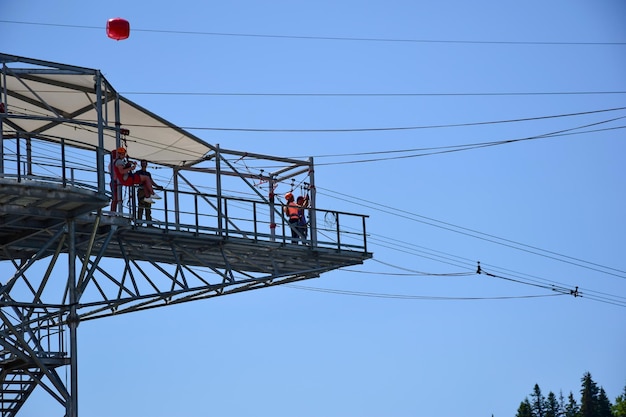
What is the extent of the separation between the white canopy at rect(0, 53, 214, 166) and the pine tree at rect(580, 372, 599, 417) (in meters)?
83.1

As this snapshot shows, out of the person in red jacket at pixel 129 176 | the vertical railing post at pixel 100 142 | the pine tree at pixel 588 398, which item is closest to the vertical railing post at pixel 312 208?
the person in red jacket at pixel 129 176

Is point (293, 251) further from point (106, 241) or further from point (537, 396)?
point (537, 396)

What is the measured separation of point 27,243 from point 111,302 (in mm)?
2801

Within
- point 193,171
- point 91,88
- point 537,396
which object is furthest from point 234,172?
point 537,396

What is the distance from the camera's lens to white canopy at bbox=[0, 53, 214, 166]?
38.0 meters

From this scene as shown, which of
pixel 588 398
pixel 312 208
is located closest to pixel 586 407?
pixel 588 398

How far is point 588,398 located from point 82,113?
88455mm

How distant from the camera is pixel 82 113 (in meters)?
42.4

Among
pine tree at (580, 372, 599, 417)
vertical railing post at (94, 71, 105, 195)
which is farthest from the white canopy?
pine tree at (580, 372, 599, 417)

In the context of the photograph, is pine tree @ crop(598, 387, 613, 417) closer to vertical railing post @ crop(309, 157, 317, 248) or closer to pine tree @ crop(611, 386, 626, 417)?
pine tree @ crop(611, 386, 626, 417)

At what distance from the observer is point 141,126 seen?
4306 centimetres

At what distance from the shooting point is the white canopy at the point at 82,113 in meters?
38.0

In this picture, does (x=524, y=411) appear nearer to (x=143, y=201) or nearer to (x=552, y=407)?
(x=552, y=407)

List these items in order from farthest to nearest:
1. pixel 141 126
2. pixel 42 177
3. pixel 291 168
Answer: pixel 291 168 < pixel 141 126 < pixel 42 177
